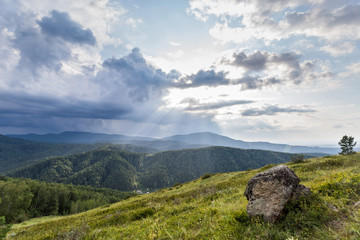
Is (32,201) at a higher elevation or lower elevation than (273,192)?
lower

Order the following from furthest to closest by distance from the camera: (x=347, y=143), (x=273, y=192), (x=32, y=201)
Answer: (x=347, y=143) < (x=32, y=201) < (x=273, y=192)

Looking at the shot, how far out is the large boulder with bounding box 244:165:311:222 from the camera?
22.6 ft

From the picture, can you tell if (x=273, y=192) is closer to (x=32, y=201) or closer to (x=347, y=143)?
(x=32, y=201)

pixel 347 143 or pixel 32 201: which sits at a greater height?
pixel 347 143

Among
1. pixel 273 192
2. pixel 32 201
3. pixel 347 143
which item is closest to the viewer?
pixel 273 192

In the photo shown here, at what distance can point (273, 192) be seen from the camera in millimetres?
7453

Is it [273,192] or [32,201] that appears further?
[32,201]

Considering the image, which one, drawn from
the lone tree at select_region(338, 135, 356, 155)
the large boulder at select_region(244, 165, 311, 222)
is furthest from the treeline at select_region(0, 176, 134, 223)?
the lone tree at select_region(338, 135, 356, 155)

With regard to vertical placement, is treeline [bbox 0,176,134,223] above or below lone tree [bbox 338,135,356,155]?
below

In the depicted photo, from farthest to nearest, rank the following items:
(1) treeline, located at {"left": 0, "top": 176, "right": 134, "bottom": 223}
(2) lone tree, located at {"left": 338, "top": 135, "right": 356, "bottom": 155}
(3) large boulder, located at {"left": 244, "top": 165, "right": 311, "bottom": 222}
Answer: (2) lone tree, located at {"left": 338, "top": 135, "right": 356, "bottom": 155}, (1) treeline, located at {"left": 0, "top": 176, "right": 134, "bottom": 223}, (3) large boulder, located at {"left": 244, "top": 165, "right": 311, "bottom": 222}

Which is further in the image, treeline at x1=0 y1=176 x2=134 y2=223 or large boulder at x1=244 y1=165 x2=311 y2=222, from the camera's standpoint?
treeline at x1=0 y1=176 x2=134 y2=223

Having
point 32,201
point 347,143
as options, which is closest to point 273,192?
point 32,201

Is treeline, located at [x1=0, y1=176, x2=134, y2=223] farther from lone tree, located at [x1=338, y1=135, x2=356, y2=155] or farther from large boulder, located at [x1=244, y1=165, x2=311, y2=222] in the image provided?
lone tree, located at [x1=338, y1=135, x2=356, y2=155]

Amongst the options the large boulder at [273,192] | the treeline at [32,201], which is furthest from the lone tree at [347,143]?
the treeline at [32,201]
